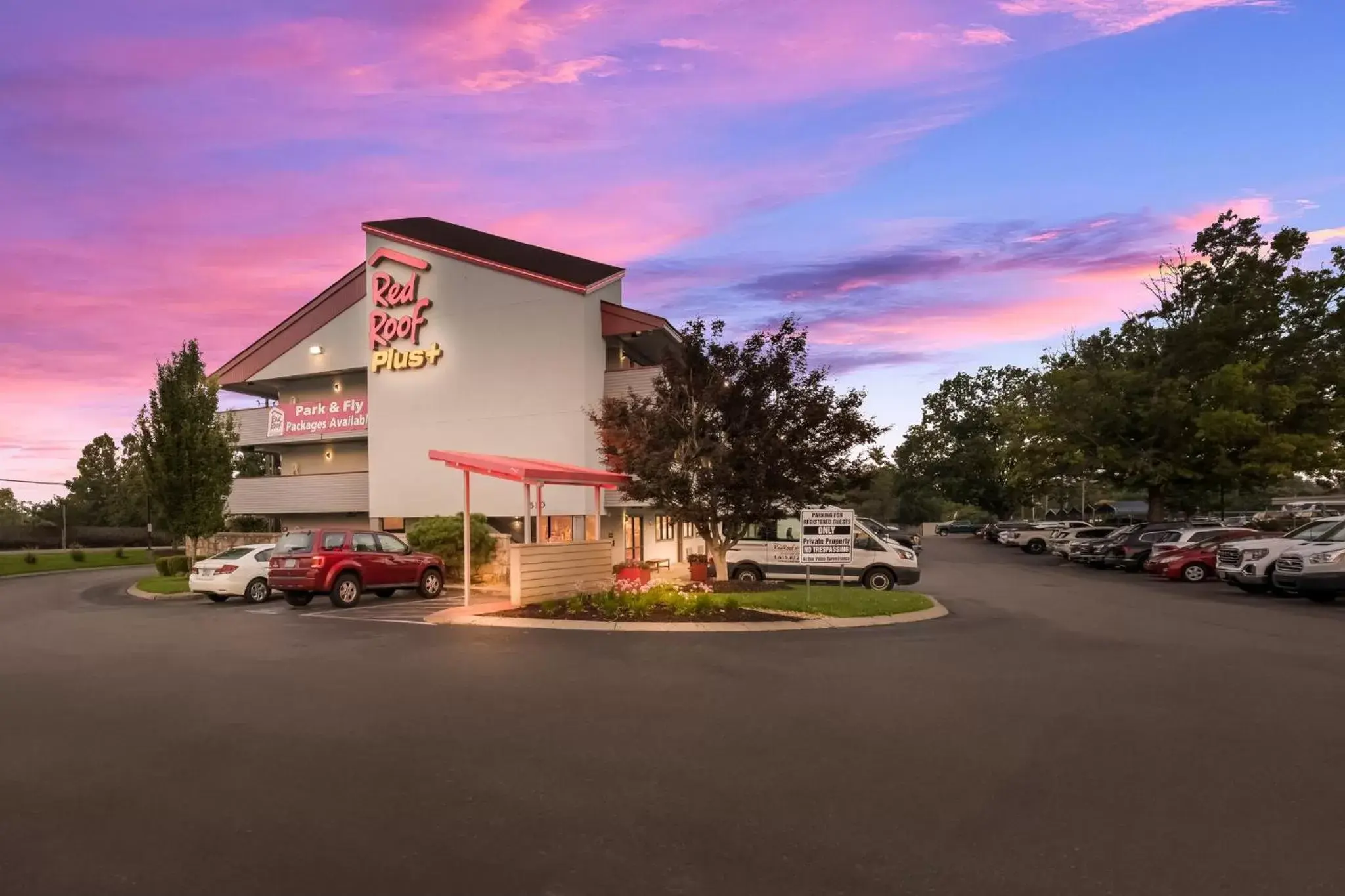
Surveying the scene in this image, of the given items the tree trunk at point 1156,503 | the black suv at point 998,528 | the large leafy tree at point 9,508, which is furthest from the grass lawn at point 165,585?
the large leafy tree at point 9,508

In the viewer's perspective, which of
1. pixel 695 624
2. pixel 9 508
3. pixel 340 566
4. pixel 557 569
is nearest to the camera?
pixel 695 624

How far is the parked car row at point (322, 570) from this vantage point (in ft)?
65.3

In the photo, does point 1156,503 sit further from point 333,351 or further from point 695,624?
point 333,351

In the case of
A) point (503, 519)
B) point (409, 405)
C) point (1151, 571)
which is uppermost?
point (409, 405)

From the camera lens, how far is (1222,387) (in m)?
36.0

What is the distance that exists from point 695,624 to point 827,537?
3736mm

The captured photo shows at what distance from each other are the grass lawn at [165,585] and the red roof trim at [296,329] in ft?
30.5

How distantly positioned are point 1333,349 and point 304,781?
45.5 m

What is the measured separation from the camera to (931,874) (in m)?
4.71

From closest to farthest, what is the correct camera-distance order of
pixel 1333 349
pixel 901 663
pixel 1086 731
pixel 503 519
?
pixel 1086 731 < pixel 901 663 < pixel 503 519 < pixel 1333 349

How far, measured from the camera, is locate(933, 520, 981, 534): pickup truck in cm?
9469

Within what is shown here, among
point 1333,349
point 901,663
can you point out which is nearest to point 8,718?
point 901,663

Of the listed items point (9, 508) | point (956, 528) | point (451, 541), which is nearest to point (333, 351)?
point (451, 541)

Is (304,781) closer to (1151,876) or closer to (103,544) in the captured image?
(1151,876)
